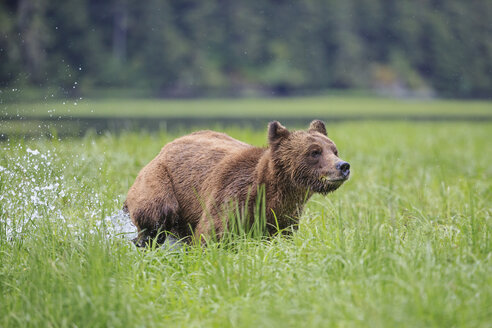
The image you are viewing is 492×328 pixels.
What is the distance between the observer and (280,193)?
5.14 meters

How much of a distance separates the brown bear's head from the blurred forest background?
51.9m

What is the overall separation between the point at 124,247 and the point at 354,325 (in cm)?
221

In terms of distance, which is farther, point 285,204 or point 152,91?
point 152,91

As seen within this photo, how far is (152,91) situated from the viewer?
2603 inches

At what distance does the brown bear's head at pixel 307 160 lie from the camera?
4914 millimetres

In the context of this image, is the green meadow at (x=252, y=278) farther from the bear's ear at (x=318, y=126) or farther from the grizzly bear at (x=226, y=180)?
the bear's ear at (x=318, y=126)

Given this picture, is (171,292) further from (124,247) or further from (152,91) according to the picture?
(152,91)

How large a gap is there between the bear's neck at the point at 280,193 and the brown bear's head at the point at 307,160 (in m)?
0.04

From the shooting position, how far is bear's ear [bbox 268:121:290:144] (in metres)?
5.20

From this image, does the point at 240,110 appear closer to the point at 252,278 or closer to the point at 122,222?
the point at 122,222

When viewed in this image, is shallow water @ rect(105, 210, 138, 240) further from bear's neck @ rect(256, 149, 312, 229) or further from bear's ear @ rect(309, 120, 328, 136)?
bear's ear @ rect(309, 120, 328, 136)

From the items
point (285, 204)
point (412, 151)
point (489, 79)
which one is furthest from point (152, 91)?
point (285, 204)

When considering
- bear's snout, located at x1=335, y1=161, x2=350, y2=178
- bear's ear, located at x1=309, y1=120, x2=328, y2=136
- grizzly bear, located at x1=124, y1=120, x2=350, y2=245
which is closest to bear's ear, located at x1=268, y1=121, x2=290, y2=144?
grizzly bear, located at x1=124, y1=120, x2=350, y2=245

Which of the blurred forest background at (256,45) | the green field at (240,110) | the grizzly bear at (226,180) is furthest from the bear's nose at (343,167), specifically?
the blurred forest background at (256,45)
